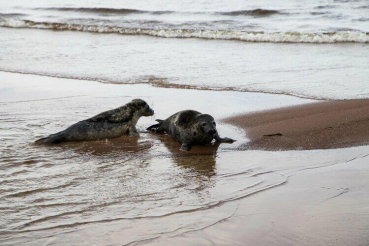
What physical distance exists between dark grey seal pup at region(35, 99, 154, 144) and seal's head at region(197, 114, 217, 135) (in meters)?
1.09

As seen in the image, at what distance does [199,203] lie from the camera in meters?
4.99

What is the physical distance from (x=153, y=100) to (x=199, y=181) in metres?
4.40

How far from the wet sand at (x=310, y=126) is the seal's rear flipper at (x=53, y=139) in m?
2.47

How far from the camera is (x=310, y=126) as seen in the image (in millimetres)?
7719

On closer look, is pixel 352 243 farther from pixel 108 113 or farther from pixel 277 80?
pixel 277 80

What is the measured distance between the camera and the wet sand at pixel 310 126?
704 cm

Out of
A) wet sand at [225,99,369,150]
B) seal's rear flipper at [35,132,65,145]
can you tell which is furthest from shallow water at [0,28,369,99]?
seal's rear flipper at [35,132,65,145]

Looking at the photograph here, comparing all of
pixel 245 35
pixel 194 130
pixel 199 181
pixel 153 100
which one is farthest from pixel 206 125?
pixel 245 35

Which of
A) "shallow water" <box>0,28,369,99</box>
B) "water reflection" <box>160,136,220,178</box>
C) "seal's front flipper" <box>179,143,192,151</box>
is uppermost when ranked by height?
"shallow water" <box>0,28,369,99</box>

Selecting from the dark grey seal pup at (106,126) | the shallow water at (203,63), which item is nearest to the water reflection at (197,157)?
the dark grey seal pup at (106,126)

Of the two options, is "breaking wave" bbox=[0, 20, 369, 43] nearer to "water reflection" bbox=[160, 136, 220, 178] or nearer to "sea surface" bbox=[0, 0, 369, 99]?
"sea surface" bbox=[0, 0, 369, 99]

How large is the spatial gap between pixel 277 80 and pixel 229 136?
12.6 ft

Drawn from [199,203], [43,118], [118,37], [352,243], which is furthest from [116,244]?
[118,37]

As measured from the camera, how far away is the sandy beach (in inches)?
171
